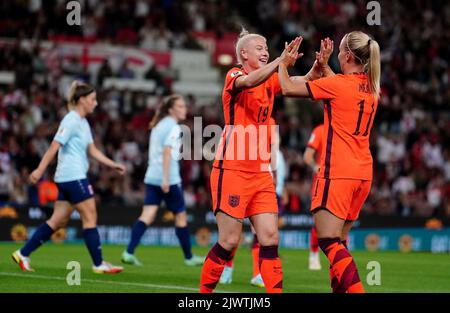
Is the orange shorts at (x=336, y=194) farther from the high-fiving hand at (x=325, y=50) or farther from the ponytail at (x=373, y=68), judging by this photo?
the high-fiving hand at (x=325, y=50)

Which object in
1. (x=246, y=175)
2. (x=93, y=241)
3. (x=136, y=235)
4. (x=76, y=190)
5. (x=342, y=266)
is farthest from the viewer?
(x=136, y=235)

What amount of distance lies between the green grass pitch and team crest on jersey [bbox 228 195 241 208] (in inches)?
91.2

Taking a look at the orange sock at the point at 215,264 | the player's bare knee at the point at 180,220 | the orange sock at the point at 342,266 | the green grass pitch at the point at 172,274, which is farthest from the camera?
the player's bare knee at the point at 180,220

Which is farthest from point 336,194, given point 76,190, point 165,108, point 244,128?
point 165,108

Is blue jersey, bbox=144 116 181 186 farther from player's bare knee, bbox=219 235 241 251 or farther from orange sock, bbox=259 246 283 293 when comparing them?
orange sock, bbox=259 246 283 293

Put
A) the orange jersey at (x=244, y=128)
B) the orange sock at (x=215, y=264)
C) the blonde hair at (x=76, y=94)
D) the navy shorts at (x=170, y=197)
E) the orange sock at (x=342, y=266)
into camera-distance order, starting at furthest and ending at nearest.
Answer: the navy shorts at (x=170, y=197), the blonde hair at (x=76, y=94), the orange jersey at (x=244, y=128), the orange sock at (x=215, y=264), the orange sock at (x=342, y=266)

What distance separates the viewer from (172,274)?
13.1m

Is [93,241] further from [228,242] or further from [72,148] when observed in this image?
[228,242]

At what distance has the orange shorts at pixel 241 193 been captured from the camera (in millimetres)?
8820

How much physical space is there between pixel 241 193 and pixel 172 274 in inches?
179

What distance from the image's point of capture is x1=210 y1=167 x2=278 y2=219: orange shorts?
28.9 feet

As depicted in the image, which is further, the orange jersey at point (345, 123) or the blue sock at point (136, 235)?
the blue sock at point (136, 235)

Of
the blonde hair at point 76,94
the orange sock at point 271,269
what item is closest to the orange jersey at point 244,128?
the orange sock at point 271,269

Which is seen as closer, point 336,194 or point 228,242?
point 336,194
